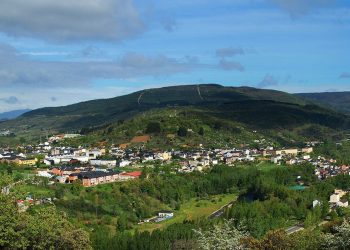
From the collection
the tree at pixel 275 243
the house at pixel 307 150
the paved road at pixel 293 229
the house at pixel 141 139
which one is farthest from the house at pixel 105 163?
the tree at pixel 275 243

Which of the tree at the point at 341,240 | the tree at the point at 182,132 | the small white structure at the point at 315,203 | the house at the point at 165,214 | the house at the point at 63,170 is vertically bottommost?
the house at the point at 165,214

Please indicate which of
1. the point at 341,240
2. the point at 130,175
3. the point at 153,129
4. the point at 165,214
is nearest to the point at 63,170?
the point at 130,175

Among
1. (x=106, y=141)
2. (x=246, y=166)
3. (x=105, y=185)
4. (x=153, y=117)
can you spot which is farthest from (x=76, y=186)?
(x=153, y=117)

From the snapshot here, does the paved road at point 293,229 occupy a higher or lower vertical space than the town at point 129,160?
lower

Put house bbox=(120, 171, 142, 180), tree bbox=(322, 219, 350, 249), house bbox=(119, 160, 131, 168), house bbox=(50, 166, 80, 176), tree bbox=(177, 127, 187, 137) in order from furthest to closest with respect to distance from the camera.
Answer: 1. tree bbox=(177, 127, 187, 137)
2. house bbox=(119, 160, 131, 168)
3. house bbox=(50, 166, 80, 176)
4. house bbox=(120, 171, 142, 180)
5. tree bbox=(322, 219, 350, 249)

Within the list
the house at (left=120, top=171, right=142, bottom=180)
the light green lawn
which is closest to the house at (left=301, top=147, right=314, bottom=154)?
the house at (left=120, top=171, right=142, bottom=180)

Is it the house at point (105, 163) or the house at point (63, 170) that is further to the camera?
the house at point (105, 163)

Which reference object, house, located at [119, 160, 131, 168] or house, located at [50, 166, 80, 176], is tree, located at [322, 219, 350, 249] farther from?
house, located at [119, 160, 131, 168]

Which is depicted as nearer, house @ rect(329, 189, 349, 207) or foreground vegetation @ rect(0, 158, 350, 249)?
foreground vegetation @ rect(0, 158, 350, 249)

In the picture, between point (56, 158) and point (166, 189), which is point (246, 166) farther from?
point (56, 158)

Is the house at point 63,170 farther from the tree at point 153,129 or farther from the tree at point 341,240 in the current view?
the tree at point 341,240

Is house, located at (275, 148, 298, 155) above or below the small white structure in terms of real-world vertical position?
above
